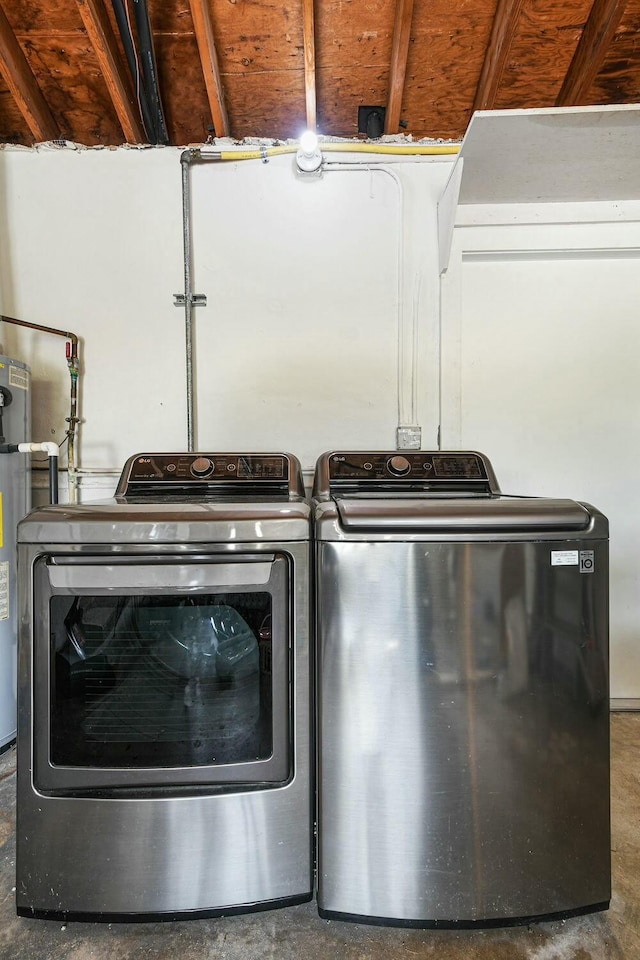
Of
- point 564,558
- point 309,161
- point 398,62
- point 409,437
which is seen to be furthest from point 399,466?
point 398,62

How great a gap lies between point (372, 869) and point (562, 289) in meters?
2.36

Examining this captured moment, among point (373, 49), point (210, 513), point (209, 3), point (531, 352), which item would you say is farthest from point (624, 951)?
point (209, 3)

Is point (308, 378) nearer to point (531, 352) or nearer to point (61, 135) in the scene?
point (531, 352)

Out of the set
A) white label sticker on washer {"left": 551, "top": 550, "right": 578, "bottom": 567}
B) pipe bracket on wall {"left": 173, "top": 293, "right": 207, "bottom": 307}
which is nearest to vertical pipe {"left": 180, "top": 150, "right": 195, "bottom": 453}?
pipe bracket on wall {"left": 173, "top": 293, "right": 207, "bottom": 307}

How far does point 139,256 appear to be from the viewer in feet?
6.95

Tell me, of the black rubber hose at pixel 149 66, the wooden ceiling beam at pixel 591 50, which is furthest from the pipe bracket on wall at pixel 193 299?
the wooden ceiling beam at pixel 591 50

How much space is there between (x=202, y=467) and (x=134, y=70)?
1.73 m

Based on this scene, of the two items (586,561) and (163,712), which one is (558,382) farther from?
(163,712)

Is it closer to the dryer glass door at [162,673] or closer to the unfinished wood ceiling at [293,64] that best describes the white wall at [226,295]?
the unfinished wood ceiling at [293,64]

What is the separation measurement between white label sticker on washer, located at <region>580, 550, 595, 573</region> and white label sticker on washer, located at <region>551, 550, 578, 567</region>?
0.05 ft

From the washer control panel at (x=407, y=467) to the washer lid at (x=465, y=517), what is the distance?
1.69 ft

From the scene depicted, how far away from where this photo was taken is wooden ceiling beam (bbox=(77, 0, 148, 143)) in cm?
169

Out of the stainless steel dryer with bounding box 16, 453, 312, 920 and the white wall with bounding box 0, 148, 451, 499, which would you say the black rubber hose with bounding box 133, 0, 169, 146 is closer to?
the white wall with bounding box 0, 148, 451, 499

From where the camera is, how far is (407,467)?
163 centimetres
